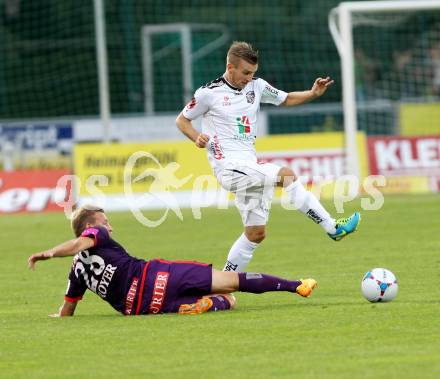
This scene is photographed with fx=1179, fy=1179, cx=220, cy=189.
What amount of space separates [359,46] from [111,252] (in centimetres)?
2671

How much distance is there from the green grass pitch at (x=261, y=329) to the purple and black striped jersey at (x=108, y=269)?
0.24m

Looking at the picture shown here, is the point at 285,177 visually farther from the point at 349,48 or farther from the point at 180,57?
the point at 180,57

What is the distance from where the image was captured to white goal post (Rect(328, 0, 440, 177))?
24312mm

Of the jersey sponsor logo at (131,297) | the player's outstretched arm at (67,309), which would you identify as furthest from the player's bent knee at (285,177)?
the player's outstretched arm at (67,309)

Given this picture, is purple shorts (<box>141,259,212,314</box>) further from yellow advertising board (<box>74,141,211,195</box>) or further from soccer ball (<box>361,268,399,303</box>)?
yellow advertising board (<box>74,141,211,195</box>)

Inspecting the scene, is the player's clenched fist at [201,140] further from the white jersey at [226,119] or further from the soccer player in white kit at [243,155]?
the white jersey at [226,119]

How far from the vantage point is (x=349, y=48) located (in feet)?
82.1

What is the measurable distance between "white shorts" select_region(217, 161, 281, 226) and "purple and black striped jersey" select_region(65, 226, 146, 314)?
58.1 inches

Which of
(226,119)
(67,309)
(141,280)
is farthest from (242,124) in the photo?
(67,309)

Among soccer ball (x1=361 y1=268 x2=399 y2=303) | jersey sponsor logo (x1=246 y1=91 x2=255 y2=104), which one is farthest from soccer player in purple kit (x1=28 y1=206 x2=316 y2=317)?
jersey sponsor logo (x1=246 y1=91 x2=255 y2=104)

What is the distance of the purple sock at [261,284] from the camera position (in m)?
10.0

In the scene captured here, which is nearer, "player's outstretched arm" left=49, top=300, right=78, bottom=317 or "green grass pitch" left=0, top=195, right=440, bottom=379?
"green grass pitch" left=0, top=195, right=440, bottom=379

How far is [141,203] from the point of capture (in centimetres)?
2414

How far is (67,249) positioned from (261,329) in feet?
5.55
